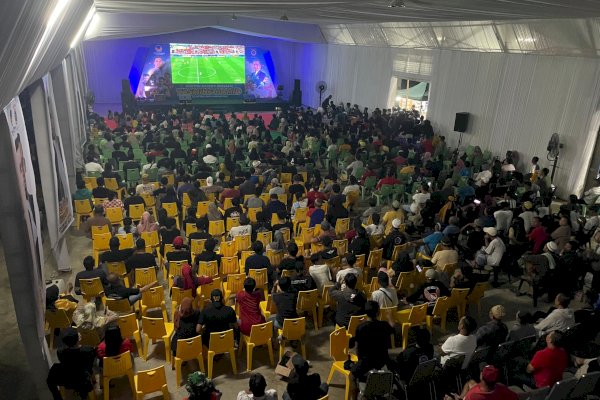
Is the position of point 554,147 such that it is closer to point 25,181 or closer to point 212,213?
point 212,213

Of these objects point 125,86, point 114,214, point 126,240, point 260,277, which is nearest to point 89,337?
point 260,277

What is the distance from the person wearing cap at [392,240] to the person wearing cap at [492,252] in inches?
54.8

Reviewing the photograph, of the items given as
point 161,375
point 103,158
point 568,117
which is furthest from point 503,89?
point 161,375

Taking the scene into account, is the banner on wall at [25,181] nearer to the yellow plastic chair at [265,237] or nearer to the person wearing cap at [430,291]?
the yellow plastic chair at [265,237]

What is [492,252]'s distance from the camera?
8.52m

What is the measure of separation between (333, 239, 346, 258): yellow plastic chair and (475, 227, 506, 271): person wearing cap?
7.86 ft

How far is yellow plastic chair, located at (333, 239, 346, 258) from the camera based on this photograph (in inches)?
338

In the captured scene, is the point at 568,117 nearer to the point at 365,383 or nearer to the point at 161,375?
the point at 365,383

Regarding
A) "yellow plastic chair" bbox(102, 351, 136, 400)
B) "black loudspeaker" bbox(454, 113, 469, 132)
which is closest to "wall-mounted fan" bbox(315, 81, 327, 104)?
"black loudspeaker" bbox(454, 113, 469, 132)

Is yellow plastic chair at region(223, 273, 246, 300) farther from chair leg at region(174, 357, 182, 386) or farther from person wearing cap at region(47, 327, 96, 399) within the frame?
person wearing cap at region(47, 327, 96, 399)

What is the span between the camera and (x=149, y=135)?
1562cm

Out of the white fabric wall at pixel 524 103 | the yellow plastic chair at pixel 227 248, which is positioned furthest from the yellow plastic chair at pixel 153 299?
the white fabric wall at pixel 524 103

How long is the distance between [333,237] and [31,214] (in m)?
4.98

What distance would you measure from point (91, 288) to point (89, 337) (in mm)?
1148
